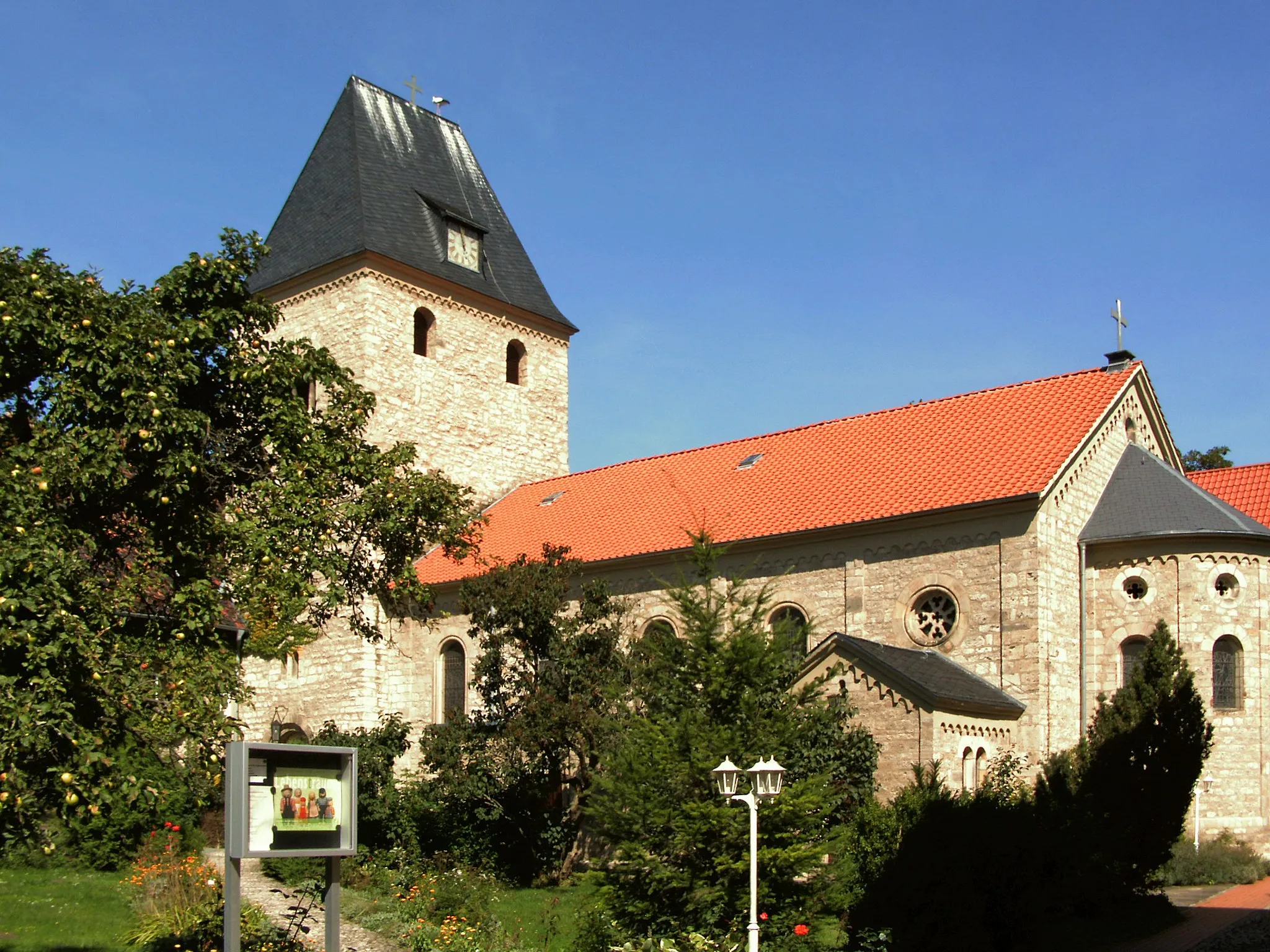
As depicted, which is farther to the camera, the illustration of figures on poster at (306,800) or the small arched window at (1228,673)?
the small arched window at (1228,673)

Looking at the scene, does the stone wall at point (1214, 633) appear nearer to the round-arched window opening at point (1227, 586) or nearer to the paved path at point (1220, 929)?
the round-arched window opening at point (1227, 586)

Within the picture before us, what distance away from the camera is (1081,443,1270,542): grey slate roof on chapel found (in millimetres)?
21734

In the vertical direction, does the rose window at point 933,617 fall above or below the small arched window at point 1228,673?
above

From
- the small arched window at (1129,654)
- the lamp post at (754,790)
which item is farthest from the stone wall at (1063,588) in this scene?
the lamp post at (754,790)

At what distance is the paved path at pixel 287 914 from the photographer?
15.1 m

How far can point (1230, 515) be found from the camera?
22.2m

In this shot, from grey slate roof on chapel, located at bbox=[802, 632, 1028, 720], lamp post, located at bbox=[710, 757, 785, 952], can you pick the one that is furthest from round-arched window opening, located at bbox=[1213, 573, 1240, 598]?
lamp post, located at bbox=[710, 757, 785, 952]

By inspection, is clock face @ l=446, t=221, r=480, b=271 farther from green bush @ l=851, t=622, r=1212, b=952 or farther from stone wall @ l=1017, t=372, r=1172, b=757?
green bush @ l=851, t=622, r=1212, b=952

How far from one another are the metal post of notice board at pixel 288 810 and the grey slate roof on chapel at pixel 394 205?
24.1 metres

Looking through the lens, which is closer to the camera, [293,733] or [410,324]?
[293,733]

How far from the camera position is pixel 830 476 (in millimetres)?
25641

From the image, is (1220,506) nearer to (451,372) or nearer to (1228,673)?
(1228,673)

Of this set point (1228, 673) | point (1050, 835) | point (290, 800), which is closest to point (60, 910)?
point (290, 800)

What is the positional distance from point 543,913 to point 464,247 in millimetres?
23356
